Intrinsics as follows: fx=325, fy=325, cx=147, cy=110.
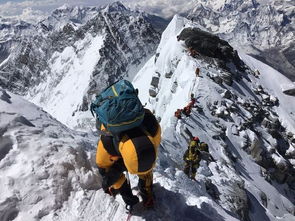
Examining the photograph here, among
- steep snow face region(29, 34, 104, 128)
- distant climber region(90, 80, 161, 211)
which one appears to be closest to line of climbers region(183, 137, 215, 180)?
distant climber region(90, 80, 161, 211)

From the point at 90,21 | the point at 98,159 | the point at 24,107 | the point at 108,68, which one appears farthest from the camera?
the point at 90,21

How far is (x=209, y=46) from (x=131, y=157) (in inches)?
1833

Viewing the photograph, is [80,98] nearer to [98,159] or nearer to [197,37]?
[197,37]

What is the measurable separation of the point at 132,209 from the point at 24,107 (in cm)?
373

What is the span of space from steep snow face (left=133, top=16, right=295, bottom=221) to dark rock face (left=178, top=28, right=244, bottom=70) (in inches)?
69.0

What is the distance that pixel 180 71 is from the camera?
4675 cm

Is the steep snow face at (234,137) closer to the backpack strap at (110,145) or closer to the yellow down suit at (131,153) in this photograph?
the yellow down suit at (131,153)

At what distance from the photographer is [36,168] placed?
21.2 feet

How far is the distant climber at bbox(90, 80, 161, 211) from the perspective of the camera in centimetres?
534

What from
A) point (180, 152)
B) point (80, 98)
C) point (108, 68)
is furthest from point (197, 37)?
point (108, 68)

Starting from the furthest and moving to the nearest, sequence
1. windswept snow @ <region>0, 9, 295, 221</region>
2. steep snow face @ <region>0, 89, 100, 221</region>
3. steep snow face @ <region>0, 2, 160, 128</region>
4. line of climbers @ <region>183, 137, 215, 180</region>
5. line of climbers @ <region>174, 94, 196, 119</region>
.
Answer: steep snow face @ <region>0, 2, 160, 128</region> → line of climbers @ <region>174, 94, 196, 119</region> → line of climbers @ <region>183, 137, 215, 180</region> → windswept snow @ <region>0, 9, 295, 221</region> → steep snow face @ <region>0, 89, 100, 221</region>

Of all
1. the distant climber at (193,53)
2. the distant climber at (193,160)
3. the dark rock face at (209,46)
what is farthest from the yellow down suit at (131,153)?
the dark rock face at (209,46)

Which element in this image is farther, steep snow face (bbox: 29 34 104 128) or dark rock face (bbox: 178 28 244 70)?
steep snow face (bbox: 29 34 104 128)

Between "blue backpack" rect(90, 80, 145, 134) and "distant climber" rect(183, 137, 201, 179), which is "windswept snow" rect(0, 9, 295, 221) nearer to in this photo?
"distant climber" rect(183, 137, 201, 179)
